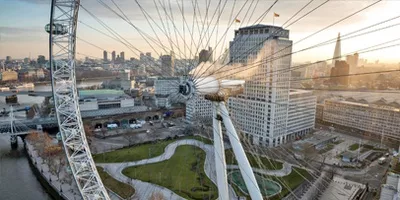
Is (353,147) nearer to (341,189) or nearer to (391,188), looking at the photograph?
(341,189)

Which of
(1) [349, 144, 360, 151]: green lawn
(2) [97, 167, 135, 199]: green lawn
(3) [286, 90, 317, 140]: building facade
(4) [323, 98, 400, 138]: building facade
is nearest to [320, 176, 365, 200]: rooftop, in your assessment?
(1) [349, 144, 360, 151]: green lawn

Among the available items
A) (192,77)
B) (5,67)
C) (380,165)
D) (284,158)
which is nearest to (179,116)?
(284,158)

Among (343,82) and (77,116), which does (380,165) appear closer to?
(343,82)

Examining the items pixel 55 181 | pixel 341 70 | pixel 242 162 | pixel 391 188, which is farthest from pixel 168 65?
→ pixel 341 70

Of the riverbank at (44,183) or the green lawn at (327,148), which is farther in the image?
the green lawn at (327,148)

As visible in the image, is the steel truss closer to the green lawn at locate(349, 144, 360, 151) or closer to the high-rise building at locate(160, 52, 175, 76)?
the high-rise building at locate(160, 52, 175, 76)

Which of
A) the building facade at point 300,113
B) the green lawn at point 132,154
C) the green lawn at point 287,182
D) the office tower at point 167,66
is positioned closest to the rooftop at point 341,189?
the green lawn at point 287,182

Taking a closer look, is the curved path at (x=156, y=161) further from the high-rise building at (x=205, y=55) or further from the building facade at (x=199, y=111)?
the high-rise building at (x=205, y=55)
